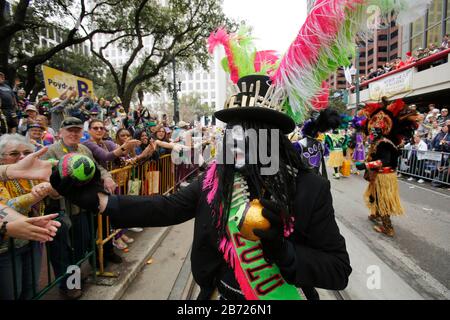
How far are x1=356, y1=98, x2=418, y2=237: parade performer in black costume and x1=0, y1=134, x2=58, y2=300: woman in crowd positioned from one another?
4.52 m

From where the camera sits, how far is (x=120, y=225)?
141 centimetres

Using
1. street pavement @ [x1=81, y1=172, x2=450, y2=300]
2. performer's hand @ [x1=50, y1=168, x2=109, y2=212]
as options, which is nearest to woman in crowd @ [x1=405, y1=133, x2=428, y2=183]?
street pavement @ [x1=81, y1=172, x2=450, y2=300]

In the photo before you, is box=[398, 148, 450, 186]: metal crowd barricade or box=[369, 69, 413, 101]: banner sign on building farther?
box=[369, 69, 413, 101]: banner sign on building

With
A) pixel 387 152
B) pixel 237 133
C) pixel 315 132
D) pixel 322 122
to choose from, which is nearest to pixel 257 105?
pixel 237 133

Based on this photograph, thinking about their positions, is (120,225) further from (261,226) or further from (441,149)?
(441,149)

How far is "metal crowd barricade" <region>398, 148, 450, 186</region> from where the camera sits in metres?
7.85

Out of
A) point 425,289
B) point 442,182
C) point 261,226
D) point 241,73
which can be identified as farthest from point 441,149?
point 261,226

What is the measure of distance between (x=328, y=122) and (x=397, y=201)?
5.64 feet

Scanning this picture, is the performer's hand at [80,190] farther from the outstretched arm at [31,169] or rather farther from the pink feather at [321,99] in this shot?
the pink feather at [321,99]

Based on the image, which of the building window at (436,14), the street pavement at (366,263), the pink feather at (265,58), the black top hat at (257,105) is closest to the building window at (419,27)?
the building window at (436,14)

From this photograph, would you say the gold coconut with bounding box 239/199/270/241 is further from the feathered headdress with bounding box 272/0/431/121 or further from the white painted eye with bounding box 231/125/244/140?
the feathered headdress with bounding box 272/0/431/121

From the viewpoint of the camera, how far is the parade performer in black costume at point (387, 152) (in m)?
4.37

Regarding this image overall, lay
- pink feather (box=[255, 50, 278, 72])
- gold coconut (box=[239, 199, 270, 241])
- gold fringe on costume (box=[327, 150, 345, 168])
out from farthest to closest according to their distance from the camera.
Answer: gold fringe on costume (box=[327, 150, 345, 168]) → pink feather (box=[255, 50, 278, 72]) → gold coconut (box=[239, 199, 270, 241])

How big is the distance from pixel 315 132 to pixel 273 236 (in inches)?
166
